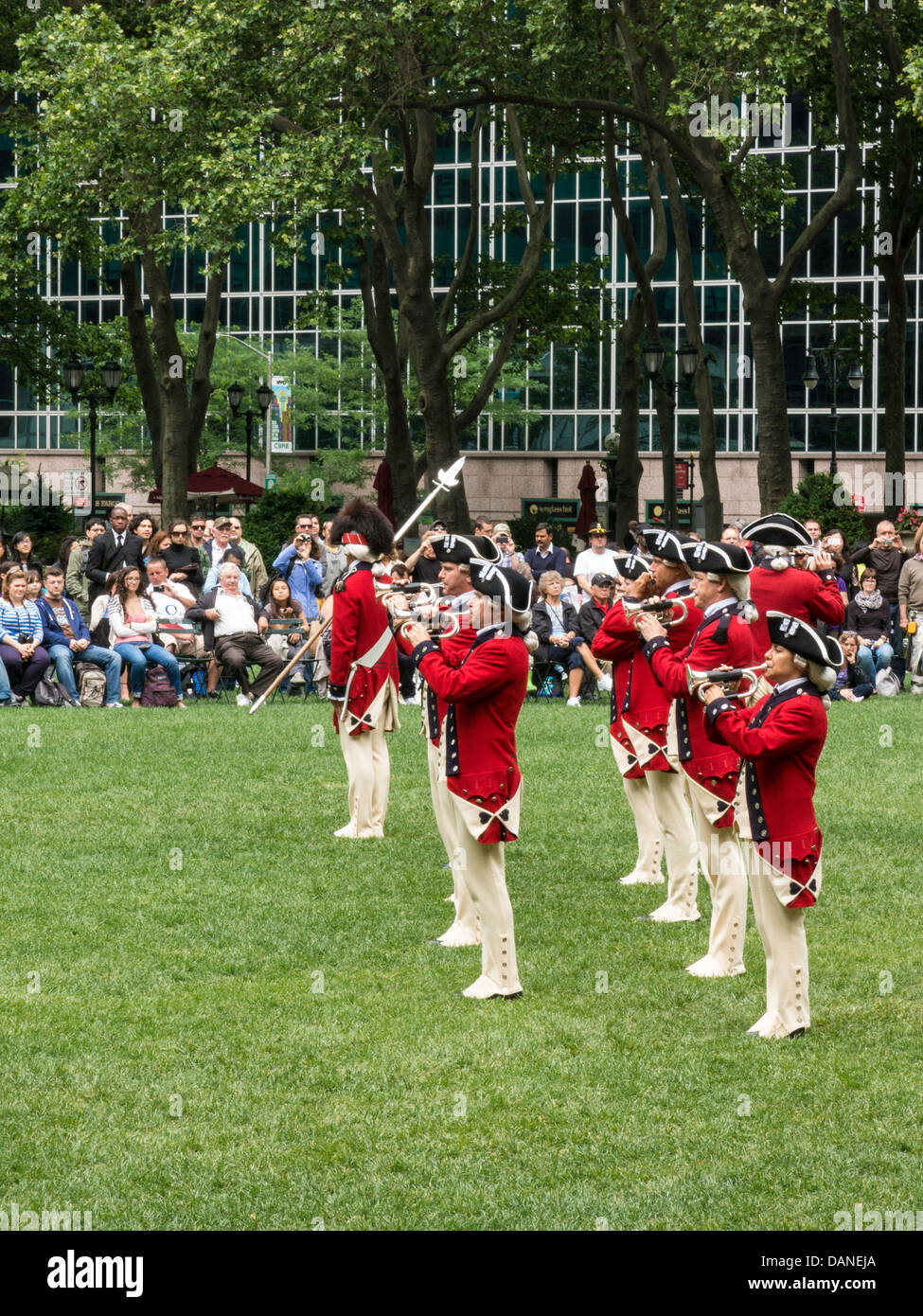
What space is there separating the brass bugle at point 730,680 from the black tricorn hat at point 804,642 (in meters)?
0.26

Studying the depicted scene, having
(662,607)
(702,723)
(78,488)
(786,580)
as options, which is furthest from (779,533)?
(78,488)

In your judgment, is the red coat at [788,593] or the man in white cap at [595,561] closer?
the red coat at [788,593]

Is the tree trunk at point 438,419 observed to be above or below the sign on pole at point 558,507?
above

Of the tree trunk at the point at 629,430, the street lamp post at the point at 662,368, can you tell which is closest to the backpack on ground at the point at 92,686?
the street lamp post at the point at 662,368

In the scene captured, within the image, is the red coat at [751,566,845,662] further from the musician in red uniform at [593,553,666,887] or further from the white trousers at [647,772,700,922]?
the white trousers at [647,772,700,922]

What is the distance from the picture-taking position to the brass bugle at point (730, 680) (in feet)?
27.7

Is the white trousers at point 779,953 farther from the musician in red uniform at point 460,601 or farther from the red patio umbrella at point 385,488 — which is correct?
the red patio umbrella at point 385,488

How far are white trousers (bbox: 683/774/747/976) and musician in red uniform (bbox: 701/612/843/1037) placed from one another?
121 centimetres

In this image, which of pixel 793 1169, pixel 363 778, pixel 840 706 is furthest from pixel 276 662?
pixel 793 1169

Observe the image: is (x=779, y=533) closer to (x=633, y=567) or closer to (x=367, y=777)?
(x=633, y=567)

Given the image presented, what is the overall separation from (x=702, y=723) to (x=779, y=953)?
178 cm

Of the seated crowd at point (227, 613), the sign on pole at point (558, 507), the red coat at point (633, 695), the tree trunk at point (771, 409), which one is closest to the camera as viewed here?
the red coat at point (633, 695)

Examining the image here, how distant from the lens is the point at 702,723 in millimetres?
9969

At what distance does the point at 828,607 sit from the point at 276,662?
10468mm
